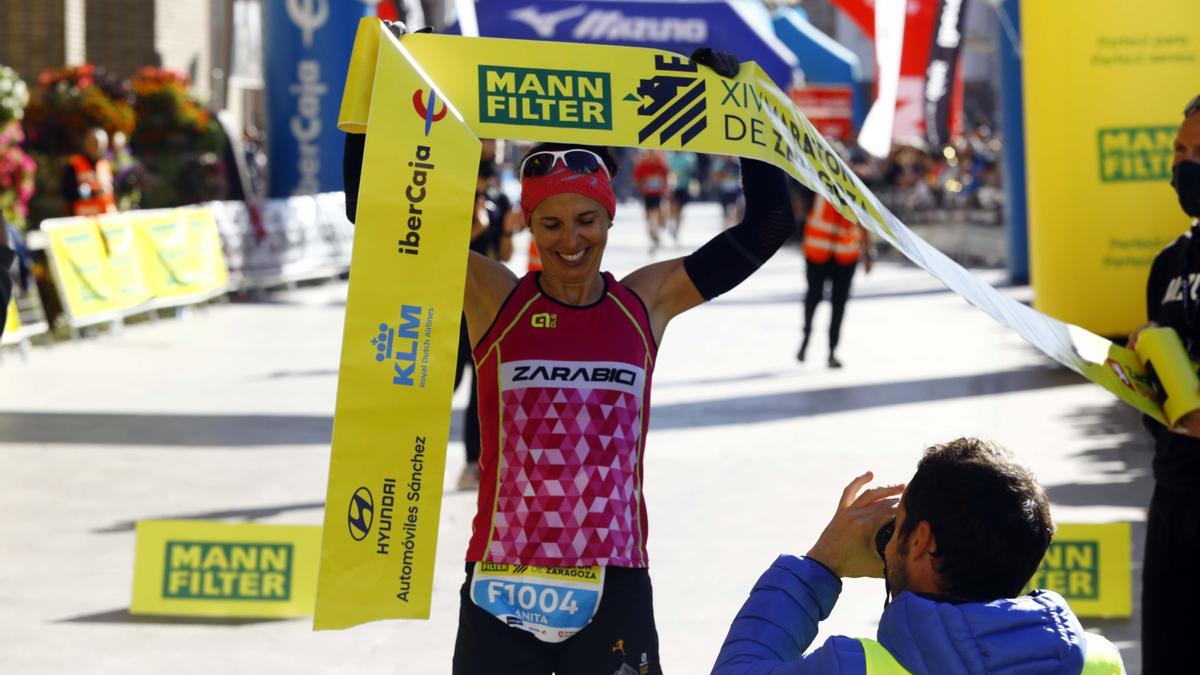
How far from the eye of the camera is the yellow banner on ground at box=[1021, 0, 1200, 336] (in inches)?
504

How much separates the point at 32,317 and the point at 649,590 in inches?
496

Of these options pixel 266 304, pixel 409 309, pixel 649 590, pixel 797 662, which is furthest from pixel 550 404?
pixel 266 304

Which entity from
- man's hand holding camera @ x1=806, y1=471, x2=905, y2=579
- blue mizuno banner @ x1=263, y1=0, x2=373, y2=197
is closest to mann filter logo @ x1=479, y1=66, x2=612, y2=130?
man's hand holding camera @ x1=806, y1=471, x2=905, y2=579

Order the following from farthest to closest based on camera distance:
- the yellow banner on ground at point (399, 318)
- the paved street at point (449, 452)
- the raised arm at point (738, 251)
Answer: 1. the paved street at point (449, 452)
2. the raised arm at point (738, 251)
3. the yellow banner on ground at point (399, 318)

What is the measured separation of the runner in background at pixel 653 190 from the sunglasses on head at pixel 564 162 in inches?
1004

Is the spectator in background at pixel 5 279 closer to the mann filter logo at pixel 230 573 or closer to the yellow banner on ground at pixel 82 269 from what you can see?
the mann filter logo at pixel 230 573

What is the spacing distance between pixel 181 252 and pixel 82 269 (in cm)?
245

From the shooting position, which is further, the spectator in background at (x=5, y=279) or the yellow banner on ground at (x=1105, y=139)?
the yellow banner on ground at (x=1105, y=139)

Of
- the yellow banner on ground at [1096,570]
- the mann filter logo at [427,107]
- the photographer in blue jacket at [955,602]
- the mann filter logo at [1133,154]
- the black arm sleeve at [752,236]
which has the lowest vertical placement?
the yellow banner on ground at [1096,570]

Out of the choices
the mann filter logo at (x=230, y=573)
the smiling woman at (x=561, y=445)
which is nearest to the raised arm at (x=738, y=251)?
the smiling woman at (x=561, y=445)

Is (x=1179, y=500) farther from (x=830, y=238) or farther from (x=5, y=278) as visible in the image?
(x=830, y=238)

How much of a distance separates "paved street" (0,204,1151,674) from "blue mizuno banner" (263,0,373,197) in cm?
331

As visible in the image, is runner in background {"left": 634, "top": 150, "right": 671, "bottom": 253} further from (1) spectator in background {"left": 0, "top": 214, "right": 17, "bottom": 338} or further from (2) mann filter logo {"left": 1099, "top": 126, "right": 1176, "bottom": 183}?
(1) spectator in background {"left": 0, "top": 214, "right": 17, "bottom": 338}

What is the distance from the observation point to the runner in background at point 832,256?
47.1ft
